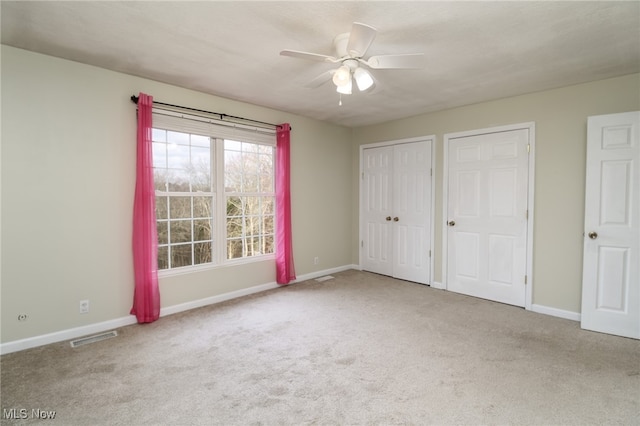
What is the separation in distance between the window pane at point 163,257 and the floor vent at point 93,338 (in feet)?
2.53

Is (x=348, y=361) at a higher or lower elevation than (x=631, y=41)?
lower

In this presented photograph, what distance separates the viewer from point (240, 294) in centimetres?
414

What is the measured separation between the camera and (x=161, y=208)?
350cm

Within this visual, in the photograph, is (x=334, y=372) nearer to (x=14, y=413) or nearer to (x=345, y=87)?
(x=14, y=413)

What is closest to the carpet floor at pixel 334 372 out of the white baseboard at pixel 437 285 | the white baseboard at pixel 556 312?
the white baseboard at pixel 556 312

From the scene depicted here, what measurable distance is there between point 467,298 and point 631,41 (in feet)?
9.83

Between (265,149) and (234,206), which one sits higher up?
(265,149)

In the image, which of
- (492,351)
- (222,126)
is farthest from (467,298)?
(222,126)

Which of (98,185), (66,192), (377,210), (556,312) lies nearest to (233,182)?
(98,185)

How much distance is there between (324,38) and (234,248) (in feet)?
9.06

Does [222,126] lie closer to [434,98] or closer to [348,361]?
[434,98]

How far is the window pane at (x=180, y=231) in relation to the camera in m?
3.59

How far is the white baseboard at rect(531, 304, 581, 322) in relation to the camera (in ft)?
11.2

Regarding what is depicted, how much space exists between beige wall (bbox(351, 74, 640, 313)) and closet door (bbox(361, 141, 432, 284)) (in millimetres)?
1255
